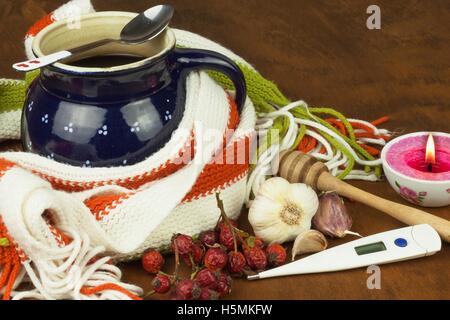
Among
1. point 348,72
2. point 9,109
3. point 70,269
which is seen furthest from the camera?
point 348,72

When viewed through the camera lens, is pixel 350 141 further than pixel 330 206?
Yes

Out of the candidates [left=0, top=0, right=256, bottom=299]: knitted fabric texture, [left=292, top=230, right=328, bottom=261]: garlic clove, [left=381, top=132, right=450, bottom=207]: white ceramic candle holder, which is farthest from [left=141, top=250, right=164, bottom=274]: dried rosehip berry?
[left=381, top=132, right=450, bottom=207]: white ceramic candle holder

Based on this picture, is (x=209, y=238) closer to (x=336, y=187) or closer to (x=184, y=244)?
(x=184, y=244)

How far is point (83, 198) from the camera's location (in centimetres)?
86

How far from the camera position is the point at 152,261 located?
2.80 ft

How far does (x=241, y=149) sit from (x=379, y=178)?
178 millimetres

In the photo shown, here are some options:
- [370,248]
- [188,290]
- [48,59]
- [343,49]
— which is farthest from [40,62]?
[343,49]

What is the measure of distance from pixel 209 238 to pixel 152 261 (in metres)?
0.06

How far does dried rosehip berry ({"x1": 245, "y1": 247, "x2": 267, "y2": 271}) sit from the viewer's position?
2.80ft

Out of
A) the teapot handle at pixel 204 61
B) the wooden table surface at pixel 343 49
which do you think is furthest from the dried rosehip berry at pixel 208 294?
the teapot handle at pixel 204 61

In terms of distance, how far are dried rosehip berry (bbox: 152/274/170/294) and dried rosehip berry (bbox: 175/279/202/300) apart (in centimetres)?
2

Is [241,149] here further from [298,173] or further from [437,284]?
[437,284]

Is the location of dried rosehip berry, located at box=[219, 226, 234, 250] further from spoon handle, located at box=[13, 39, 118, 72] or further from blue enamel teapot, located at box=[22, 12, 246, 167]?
A: spoon handle, located at box=[13, 39, 118, 72]

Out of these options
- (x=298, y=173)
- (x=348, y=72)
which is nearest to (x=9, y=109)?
(x=298, y=173)
